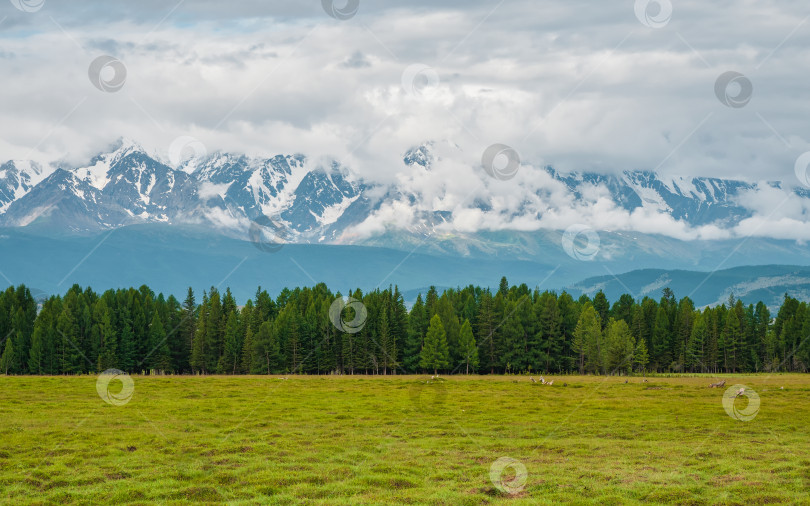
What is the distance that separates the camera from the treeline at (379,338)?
139 m

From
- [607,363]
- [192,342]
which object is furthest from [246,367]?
[607,363]

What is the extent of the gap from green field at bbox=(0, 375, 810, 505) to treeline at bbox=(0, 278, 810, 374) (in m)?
67.4

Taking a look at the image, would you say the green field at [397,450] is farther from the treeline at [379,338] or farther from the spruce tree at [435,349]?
the treeline at [379,338]

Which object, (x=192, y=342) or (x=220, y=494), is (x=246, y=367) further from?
(x=220, y=494)

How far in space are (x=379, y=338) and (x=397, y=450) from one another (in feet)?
346

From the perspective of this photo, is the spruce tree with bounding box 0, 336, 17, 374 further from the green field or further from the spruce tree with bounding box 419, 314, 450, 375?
the spruce tree with bounding box 419, 314, 450, 375

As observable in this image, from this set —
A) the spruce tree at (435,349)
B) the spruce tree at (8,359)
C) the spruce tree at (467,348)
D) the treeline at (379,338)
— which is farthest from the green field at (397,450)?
the treeline at (379,338)

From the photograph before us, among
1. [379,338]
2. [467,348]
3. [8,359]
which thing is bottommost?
[8,359]

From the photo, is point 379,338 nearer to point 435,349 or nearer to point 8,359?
point 435,349

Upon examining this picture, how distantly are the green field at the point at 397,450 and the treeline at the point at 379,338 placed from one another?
67.4 meters

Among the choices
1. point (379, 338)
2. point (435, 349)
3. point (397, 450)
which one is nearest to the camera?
point (397, 450)

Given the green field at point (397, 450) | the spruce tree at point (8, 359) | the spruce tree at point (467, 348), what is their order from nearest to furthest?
the green field at point (397, 450) < the spruce tree at point (8, 359) < the spruce tree at point (467, 348)

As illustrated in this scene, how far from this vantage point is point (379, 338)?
14625cm

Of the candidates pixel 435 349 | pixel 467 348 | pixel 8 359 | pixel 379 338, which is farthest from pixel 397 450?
pixel 8 359
